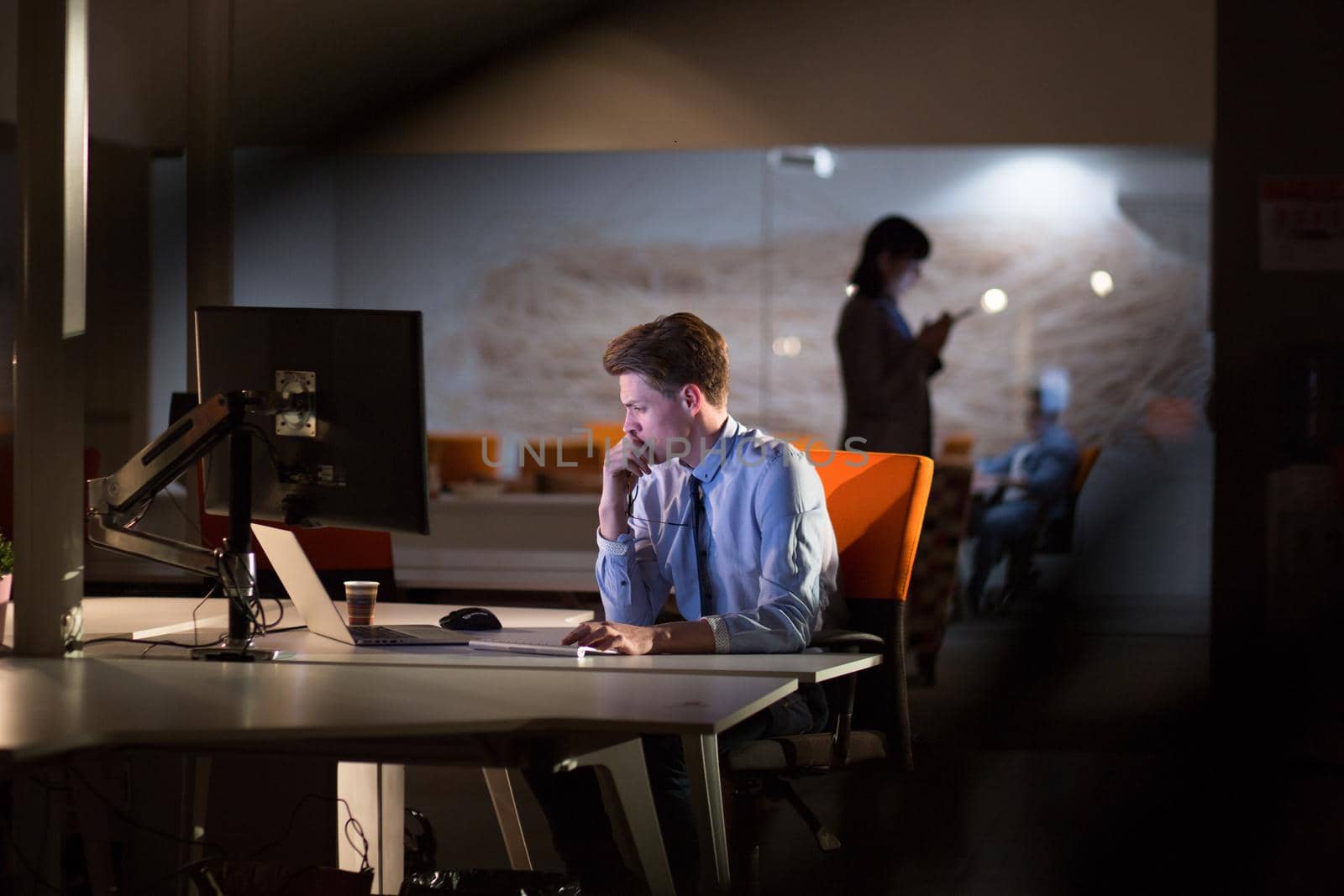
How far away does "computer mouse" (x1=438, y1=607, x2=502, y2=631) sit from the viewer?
95.1 inches

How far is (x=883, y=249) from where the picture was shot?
605cm

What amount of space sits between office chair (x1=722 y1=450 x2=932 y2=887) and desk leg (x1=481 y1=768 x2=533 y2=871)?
39cm

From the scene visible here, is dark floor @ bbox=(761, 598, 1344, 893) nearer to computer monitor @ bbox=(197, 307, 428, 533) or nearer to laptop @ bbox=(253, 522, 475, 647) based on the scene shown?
laptop @ bbox=(253, 522, 475, 647)

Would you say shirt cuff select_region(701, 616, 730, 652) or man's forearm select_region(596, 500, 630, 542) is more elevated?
man's forearm select_region(596, 500, 630, 542)

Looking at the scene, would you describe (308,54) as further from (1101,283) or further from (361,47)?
(1101,283)

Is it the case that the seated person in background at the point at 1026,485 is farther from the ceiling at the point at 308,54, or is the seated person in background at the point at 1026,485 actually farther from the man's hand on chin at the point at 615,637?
the man's hand on chin at the point at 615,637

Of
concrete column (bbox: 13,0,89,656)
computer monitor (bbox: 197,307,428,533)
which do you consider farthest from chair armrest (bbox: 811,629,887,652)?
concrete column (bbox: 13,0,89,656)

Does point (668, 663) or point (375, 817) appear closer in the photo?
point (668, 663)

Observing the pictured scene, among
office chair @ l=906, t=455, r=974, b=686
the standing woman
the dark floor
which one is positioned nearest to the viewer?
the dark floor

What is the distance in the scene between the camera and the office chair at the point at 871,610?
2492mm

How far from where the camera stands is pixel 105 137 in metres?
6.41

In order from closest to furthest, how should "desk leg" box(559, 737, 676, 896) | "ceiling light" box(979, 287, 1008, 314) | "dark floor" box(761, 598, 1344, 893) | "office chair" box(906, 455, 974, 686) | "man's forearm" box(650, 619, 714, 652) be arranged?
"desk leg" box(559, 737, 676, 896) → "man's forearm" box(650, 619, 714, 652) → "dark floor" box(761, 598, 1344, 893) → "office chair" box(906, 455, 974, 686) → "ceiling light" box(979, 287, 1008, 314)

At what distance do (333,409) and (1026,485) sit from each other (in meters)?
5.41

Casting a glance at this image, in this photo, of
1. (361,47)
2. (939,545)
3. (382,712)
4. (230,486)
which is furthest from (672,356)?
(361,47)
